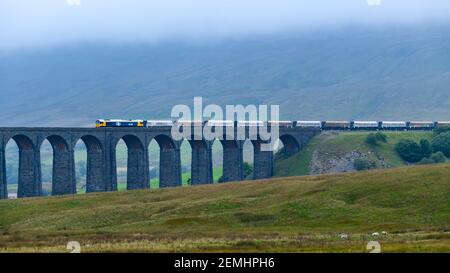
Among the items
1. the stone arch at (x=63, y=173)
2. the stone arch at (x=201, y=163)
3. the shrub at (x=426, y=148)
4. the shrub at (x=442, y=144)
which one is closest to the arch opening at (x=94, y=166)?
the stone arch at (x=63, y=173)

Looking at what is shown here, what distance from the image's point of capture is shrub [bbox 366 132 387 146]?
634 feet

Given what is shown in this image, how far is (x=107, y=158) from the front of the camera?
549 feet

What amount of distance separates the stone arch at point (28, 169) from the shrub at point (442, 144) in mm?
72407

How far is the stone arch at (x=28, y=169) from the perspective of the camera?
502ft

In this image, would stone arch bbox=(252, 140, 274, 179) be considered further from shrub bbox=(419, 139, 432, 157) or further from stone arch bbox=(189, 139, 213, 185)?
shrub bbox=(419, 139, 432, 157)

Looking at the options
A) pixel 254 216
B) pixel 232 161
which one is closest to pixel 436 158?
pixel 232 161

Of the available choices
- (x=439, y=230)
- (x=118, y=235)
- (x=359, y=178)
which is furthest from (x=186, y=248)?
(x=359, y=178)

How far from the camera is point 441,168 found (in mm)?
114188

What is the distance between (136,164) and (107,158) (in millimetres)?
7442

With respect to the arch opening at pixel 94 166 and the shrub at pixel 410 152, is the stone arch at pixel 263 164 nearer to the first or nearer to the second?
the shrub at pixel 410 152

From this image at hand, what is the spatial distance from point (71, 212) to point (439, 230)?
4481 cm

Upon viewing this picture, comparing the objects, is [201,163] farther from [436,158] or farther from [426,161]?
[436,158]
